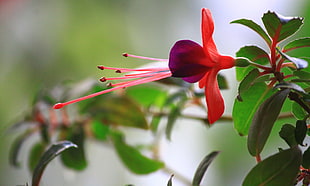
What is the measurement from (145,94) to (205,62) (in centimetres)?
55

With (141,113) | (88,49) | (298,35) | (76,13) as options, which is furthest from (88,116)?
(76,13)

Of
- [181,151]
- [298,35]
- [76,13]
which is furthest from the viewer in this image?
[76,13]

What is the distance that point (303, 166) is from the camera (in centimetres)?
46

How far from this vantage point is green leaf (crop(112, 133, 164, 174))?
81 cm

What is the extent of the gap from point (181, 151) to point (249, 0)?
2.07ft

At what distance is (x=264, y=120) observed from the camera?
46cm

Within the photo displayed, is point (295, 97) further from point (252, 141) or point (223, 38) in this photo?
point (223, 38)

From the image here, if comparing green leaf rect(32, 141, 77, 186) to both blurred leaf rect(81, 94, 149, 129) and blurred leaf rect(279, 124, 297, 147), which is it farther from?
blurred leaf rect(81, 94, 149, 129)

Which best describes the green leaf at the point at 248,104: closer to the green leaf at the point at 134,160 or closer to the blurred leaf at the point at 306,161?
the blurred leaf at the point at 306,161

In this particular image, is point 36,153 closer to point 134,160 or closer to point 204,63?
point 134,160

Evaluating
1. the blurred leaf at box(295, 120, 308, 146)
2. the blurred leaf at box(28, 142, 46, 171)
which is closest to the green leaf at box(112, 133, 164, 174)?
the blurred leaf at box(28, 142, 46, 171)

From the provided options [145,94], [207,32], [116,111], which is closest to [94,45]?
[145,94]

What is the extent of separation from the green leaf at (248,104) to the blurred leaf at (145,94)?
1.58ft

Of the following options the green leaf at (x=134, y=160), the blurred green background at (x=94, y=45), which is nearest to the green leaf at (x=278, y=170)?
the green leaf at (x=134, y=160)
